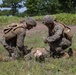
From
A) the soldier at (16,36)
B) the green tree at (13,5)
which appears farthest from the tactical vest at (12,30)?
the green tree at (13,5)

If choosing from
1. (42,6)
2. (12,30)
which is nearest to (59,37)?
(12,30)

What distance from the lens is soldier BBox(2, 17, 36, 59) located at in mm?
8547

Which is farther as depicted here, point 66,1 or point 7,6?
point 7,6

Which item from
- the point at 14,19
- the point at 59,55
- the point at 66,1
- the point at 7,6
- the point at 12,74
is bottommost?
the point at 7,6

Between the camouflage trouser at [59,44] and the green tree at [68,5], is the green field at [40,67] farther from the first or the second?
the green tree at [68,5]

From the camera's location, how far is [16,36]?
8664 millimetres

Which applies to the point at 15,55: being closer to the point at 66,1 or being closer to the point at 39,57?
the point at 39,57

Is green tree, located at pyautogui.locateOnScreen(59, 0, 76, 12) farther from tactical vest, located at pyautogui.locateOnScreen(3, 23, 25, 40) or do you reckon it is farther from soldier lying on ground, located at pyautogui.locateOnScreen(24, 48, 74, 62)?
tactical vest, located at pyautogui.locateOnScreen(3, 23, 25, 40)

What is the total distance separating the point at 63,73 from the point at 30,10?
42534 millimetres

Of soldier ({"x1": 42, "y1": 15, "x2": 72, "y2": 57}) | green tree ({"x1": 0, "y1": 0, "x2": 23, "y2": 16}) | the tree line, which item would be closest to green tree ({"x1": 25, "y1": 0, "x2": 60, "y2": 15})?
the tree line

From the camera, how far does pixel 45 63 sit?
791 centimetres

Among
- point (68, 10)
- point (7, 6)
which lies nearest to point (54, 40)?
point (68, 10)

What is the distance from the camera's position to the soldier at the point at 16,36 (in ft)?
28.0

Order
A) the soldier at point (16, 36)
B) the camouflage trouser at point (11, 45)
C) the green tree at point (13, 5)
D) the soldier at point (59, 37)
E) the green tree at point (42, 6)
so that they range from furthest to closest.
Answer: the green tree at point (13, 5) < the green tree at point (42, 6) < the camouflage trouser at point (11, 45) < the soldier at point (59, 37) < the soldier at point (16, 36)
